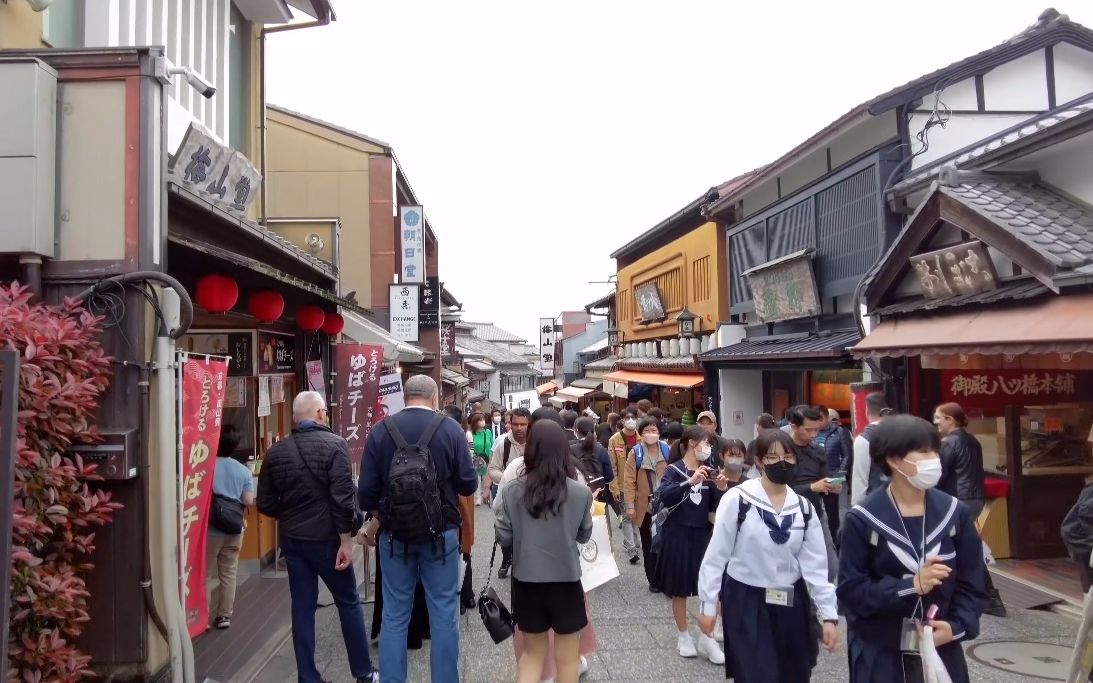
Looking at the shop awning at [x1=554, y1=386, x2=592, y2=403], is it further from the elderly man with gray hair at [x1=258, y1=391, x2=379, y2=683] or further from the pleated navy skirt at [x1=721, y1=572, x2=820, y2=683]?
the pleated navy skirt at [x1=721, y1=572, x2=820, y2=683]

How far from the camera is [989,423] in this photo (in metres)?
9.34

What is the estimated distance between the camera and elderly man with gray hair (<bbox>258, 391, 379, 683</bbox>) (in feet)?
16.8

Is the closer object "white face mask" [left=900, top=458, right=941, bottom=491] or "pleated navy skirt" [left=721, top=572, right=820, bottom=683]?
"white face mask" [left=900, top=458, right=941, bottom=491]

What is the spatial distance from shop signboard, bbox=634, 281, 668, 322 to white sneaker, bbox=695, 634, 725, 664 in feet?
58.3

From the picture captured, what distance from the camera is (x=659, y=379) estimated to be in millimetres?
21656

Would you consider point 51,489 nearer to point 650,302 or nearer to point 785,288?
point 785,288

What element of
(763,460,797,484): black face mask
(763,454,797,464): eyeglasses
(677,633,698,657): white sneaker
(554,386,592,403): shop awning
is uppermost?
(763,454,797,464): eyeglasses

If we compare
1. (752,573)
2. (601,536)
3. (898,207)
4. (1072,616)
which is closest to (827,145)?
(898,207)

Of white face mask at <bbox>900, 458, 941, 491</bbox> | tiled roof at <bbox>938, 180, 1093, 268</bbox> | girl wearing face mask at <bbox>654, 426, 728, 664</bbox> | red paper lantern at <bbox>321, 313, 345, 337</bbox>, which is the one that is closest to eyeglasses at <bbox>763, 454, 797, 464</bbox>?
white face mask at <bbox>900, 458, 941, 491</bbox>

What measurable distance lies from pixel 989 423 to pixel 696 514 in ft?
18.3

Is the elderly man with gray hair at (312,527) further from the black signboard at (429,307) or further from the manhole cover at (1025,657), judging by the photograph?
the black signboard at (429,307)

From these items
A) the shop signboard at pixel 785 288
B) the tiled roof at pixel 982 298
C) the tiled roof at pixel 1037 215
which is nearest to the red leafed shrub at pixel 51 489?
the tiled roof at pixel 1037 215

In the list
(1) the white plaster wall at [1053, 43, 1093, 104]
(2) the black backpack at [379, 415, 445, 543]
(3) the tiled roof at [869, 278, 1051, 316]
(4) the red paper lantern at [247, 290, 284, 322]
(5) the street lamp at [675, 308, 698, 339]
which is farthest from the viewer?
(5) the street lamp at [675, 308, 698, 339]

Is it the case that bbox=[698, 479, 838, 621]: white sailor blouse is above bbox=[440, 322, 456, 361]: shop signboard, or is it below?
below
